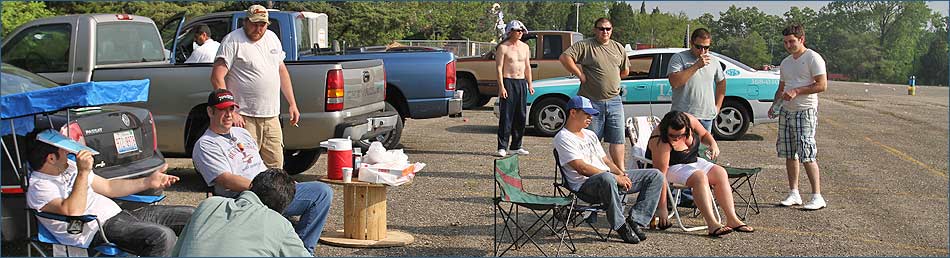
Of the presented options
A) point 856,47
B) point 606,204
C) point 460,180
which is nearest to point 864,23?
point 856,47

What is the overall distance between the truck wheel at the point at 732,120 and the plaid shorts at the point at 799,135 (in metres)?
5.33

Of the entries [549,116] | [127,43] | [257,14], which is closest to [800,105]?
[257,14]

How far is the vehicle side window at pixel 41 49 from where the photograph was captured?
9133mm

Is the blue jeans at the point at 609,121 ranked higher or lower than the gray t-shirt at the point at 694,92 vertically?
lower

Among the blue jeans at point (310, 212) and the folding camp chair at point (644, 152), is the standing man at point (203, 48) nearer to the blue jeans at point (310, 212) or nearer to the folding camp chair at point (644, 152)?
the folding camp chair at point (644, 152)

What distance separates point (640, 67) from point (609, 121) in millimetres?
5275

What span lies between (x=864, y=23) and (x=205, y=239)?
35.3m

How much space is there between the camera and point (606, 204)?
652 centimetres

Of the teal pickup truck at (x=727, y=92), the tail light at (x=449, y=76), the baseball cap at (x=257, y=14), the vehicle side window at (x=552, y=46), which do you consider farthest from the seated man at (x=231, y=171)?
the vehicle side window at (x=552, y=46)

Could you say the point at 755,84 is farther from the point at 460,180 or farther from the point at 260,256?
the point at 260,256

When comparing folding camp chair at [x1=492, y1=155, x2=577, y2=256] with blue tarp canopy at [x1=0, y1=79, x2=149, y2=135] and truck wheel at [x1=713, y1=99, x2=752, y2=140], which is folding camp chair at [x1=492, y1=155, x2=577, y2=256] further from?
truck wheel at [x1=713, y1=99, x2=752, y2=140]

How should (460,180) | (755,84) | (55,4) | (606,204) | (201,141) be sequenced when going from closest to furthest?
1. (201,141)
2. (606,204)
3. (460,180)
4. (755,84)
5. (55,4)

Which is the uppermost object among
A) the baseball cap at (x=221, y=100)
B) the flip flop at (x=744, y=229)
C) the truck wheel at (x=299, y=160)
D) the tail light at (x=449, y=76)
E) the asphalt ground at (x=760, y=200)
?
the baseball cap at (x=221, y=100)

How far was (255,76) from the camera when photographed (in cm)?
730
